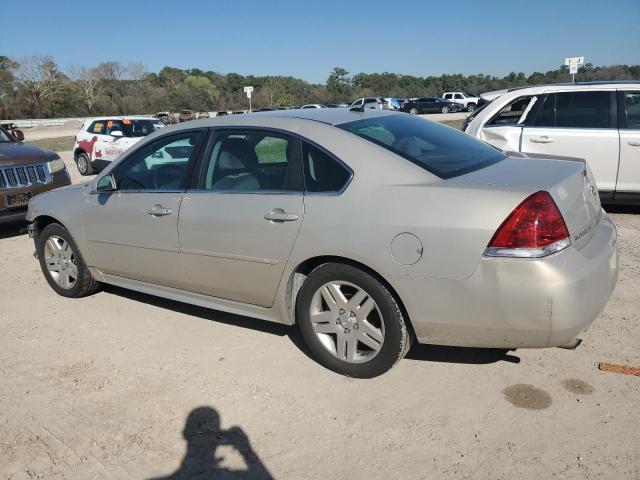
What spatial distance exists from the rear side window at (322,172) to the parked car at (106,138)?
411 inches

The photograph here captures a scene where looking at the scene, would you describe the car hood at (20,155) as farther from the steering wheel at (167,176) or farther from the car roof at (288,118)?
the car roof at (288,118)

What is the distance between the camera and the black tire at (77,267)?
4797mm

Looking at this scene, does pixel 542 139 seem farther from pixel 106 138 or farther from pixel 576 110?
pixel 106 138

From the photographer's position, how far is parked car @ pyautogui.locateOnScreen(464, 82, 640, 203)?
6.49m

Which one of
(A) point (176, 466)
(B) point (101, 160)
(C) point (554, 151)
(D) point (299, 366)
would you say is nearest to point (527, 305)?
(D) point (299, 366)

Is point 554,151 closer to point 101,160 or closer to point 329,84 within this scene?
point 101,160

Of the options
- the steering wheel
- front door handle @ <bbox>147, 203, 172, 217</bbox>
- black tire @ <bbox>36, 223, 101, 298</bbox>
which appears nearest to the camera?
front door handle @ <bbox>147, 203, 172, 217</bbox>

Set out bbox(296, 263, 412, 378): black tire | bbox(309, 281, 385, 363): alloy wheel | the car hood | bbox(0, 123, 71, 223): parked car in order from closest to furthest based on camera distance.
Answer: bbox(296, 263, 412, 378): black tire
bbox(309, 281, 385, 363): alloy wheel
bbox(0, 123, 71, 223): parked car
the car hood

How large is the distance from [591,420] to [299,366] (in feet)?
5.54

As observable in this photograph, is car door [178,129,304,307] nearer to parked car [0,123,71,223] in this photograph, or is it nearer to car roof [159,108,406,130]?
car roof [159,108,406,130]

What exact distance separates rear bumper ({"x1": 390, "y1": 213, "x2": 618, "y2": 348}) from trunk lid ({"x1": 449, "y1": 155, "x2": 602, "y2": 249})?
131 mm

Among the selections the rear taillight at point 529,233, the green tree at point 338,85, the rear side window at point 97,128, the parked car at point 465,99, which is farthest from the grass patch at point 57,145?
the green tree at point 338,85

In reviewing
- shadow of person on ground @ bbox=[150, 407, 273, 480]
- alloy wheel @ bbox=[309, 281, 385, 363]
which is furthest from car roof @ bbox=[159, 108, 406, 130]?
shadow of person on ground @ bbox=[150, 407, 273, 480]

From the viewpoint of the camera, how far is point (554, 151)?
22.3 ft
